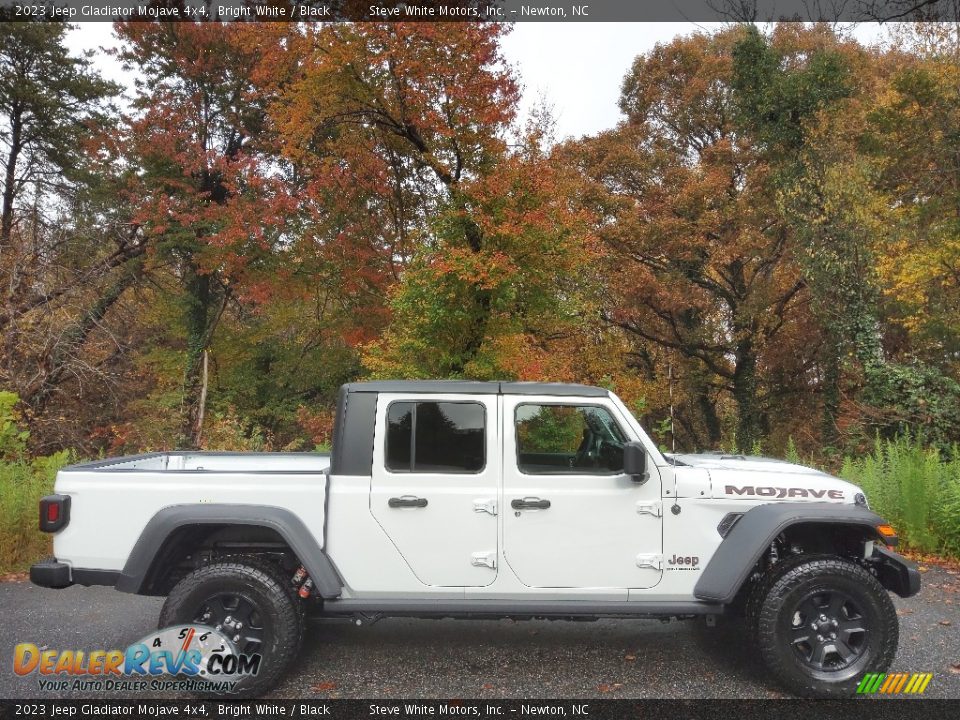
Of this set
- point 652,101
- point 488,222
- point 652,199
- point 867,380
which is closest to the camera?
point 488,222

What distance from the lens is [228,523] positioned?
12.5 ft

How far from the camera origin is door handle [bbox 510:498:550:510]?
3873 millimetres

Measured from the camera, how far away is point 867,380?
13.0 meters

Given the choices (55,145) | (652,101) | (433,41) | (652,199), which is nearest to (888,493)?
(433,41)

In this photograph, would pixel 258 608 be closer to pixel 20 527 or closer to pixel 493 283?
pixel 20 527

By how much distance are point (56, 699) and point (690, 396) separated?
967 inches

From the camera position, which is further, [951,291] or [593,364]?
[951,291]

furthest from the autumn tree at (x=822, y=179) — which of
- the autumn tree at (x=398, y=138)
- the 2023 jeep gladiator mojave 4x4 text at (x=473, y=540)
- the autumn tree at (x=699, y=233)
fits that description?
the 2023 jeep gladiator mojave 4x4 text at (x=473, y=540)

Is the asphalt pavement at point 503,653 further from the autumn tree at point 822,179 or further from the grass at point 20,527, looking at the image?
the autumn tree at point 822,179

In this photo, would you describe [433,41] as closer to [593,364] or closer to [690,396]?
[593,364]

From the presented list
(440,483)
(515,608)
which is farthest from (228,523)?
(515,608)

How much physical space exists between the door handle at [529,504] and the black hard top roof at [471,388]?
26.5 inches

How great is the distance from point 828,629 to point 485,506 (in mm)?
2145

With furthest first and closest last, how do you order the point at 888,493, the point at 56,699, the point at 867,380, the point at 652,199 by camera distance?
the point at 652,199 < the point at 867,380 < the point at 888,493 < the point at 56,699
